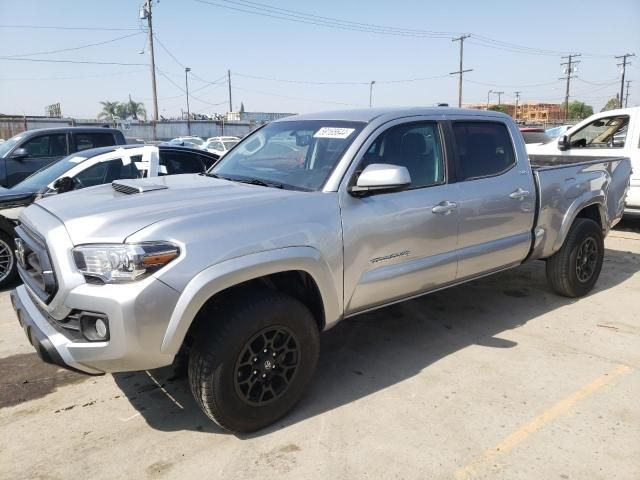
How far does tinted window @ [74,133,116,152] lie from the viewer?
9.58 metres

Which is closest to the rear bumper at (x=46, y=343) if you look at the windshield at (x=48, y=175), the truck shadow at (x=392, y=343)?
the truck shadow at (x=392, y=343)

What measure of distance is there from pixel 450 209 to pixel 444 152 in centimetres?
46

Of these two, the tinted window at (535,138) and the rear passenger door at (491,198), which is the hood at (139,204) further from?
the tinted window at (535,138)

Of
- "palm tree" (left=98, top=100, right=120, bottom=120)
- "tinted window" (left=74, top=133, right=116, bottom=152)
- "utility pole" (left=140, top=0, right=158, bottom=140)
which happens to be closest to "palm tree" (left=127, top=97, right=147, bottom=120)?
"palm tree" (left=98, top=100, right=120, bottom=120)

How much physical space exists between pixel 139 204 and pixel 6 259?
3.76 m

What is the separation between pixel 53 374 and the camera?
12.1 ft

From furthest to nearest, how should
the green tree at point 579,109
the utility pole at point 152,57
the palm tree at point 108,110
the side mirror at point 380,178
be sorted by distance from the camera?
the green tree at point 579,109, the palm tree at point 108,110, the utility pole at point 152,57, the side mirror at point 380,178

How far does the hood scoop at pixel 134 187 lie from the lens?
3.21m

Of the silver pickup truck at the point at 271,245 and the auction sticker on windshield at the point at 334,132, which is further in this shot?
the auction sticker on windshield at the point at 334,132

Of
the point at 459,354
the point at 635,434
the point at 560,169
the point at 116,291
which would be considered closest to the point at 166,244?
the point at 116,291

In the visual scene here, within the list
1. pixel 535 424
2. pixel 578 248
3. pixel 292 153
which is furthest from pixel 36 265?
pixel 578 248

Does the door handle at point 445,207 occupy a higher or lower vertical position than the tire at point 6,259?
higher

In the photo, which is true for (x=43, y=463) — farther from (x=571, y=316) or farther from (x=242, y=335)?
(x=571, y=316)

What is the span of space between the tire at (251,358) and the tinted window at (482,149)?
6.02 ft
